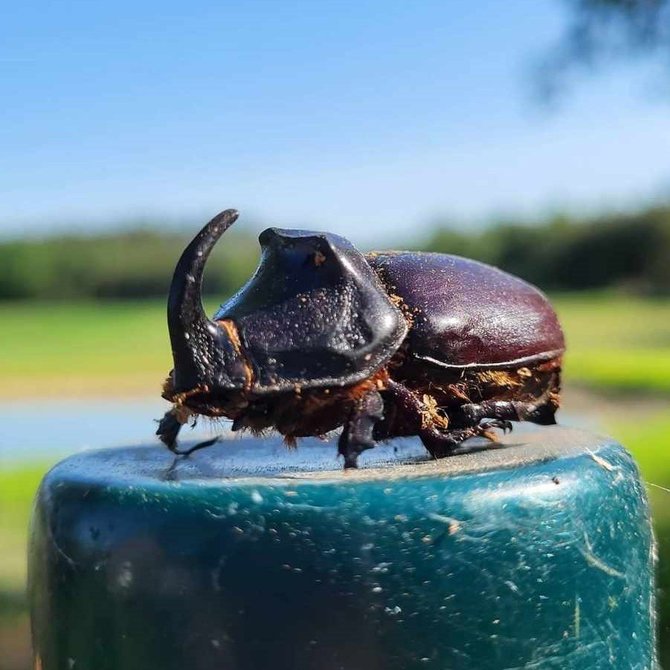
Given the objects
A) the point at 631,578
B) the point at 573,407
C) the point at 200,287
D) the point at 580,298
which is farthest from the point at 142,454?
the point at 580,298

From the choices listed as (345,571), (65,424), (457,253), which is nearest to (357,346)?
(345,571)

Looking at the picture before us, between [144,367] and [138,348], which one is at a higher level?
[144,367]

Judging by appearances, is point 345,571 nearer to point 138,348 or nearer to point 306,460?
point 306,460

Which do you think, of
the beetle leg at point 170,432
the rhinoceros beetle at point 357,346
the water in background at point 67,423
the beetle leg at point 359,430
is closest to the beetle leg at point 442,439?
the rhinoceros beetle at point 357,346

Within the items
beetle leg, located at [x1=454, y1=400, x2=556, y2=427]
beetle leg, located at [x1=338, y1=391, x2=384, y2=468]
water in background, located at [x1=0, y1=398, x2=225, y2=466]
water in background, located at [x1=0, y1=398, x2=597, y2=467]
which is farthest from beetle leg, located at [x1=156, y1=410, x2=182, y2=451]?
water in background, located at [x1=0, y1=398, x2=225, y2=466]

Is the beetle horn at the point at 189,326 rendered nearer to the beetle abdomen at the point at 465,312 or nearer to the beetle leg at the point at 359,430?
the beetle leg at the point at 359,430

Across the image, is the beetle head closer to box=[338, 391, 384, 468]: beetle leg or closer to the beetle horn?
the beetle horn

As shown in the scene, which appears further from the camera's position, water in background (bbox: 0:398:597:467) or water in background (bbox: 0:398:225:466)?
water in background (bbox: 0:398:225:466)
